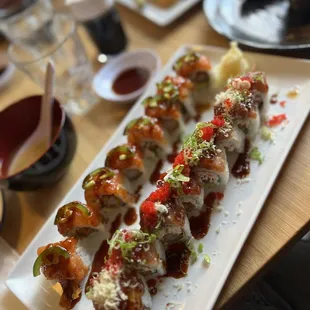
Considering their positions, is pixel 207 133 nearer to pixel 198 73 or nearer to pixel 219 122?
pixel 219 122

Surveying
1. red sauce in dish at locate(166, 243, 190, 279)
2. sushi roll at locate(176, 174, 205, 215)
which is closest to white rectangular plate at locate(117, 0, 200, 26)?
sushi roll at locate(176, 174, 205, 215)

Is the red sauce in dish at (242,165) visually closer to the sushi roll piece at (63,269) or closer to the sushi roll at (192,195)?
the sushi roll at (192,195)

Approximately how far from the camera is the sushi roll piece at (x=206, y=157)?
147cm

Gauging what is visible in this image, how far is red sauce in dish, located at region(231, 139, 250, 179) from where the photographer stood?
1.58 m

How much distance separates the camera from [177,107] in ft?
5.93

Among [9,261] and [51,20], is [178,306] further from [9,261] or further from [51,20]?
[51,20]

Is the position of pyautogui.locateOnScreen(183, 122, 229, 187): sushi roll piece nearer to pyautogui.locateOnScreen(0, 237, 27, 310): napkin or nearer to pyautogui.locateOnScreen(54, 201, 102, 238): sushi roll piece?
pyautogui.locateOnScreen(54, 201, 102, 238): sushi roll piece

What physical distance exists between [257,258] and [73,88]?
57.6 inches

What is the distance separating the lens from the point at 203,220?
4.91ft

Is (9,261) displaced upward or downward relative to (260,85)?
downward

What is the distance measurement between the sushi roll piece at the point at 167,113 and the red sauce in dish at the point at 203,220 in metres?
0.40

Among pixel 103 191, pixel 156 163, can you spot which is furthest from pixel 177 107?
pixel 103 191

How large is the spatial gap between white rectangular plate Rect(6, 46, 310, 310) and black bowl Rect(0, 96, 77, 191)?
129mm

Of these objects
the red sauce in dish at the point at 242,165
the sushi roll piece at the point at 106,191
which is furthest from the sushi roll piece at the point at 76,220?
the red sauce in dish at the point at 242,165
